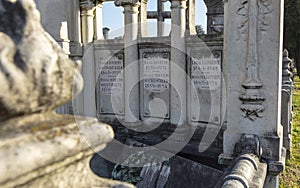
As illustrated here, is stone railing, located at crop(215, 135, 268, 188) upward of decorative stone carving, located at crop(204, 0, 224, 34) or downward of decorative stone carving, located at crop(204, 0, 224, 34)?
downward

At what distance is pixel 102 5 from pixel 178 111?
2.91 metres

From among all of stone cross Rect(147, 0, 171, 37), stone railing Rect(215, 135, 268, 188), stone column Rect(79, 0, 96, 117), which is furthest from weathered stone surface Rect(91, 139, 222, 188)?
stone cross Rect(147, 0, 171, 37)

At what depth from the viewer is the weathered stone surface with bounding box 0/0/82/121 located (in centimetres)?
90

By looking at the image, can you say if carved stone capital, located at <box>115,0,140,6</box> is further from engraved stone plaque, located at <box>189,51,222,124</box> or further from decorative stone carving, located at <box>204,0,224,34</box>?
decorative stone carving, located at <box>204,0,224,34</box>

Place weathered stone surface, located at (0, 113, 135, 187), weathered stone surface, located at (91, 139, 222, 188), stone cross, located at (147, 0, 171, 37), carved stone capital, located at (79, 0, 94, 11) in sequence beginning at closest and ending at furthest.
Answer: weathered stone surface, located at (0, 113, 135, 187), weathered stone surface, located at (91, 139, 222, 188), carved stone capital, located at (79, 0, 94, 11), stone cross, located at (147, 0, 171, 37)

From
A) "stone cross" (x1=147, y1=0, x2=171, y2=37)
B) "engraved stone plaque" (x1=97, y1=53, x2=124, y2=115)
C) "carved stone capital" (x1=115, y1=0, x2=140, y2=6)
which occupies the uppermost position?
"stone cross" (x1=147, y1=0, x2=171, y2=37)

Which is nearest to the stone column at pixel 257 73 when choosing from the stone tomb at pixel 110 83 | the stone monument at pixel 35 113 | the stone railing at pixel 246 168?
the stone railing at pixel 246 168

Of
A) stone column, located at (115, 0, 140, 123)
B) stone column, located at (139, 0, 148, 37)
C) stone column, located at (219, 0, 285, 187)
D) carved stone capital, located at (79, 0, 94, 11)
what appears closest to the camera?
stone column, located at (219, 0, 285, 187)

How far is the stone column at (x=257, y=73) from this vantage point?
405cm

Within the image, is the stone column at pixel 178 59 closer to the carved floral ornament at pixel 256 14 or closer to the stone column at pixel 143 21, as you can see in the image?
the stone column at pixel 143 21

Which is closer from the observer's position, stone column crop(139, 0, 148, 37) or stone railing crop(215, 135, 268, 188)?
stone railing crop(215, 135, 268, 188)

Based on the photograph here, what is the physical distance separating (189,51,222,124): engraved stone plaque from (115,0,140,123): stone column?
1131mm

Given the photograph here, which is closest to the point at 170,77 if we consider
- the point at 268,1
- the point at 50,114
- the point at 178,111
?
the point at 178,111

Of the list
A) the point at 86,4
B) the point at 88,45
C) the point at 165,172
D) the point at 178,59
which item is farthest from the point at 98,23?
the point at 165,172
